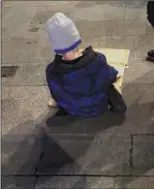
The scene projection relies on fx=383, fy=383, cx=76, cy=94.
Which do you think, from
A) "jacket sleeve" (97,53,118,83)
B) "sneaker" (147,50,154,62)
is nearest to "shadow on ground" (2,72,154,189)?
"jacket sleeve" (97,53,118,83)

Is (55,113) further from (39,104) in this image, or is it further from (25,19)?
(25,19)

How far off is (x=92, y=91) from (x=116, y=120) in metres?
0.20

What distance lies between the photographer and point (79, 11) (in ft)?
11.3

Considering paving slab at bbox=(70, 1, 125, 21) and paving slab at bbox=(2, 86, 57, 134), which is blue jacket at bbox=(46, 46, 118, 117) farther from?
paving slab at bbox=(70, 1, 125, 21)

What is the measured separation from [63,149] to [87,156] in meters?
0.13

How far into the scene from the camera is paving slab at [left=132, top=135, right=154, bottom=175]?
1.69 meters

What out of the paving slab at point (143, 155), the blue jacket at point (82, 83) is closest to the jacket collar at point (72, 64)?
the blue jacket at point (82, 83)

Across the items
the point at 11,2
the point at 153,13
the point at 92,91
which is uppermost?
the point at 153,13

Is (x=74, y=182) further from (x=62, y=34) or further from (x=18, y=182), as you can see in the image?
(x=62, y=34)

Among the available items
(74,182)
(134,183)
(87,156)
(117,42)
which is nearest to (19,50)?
(117,42)

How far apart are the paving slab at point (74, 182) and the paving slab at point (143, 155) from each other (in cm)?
14

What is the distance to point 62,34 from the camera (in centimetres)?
187

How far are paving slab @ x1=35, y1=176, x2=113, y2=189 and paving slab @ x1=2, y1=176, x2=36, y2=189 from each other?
0.11ft

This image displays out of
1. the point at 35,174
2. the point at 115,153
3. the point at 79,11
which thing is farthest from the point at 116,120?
the point at 79,11
